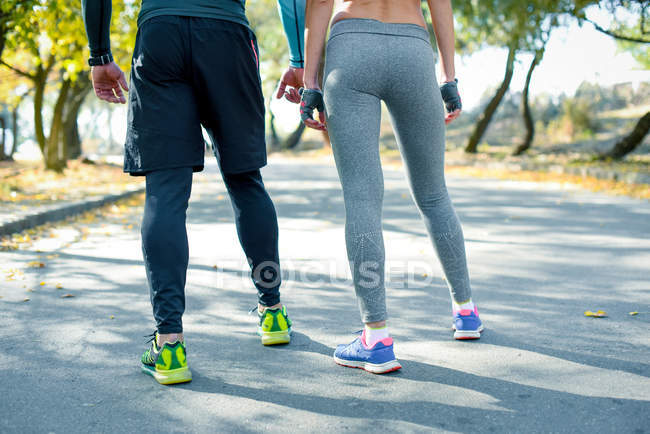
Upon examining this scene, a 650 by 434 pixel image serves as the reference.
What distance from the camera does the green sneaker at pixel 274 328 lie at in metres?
3.21

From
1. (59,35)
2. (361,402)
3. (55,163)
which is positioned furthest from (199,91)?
(55,163)

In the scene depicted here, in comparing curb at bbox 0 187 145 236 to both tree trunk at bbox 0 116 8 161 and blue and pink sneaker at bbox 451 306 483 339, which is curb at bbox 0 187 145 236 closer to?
blue and pink sneaker at bbox 451 306 483 339

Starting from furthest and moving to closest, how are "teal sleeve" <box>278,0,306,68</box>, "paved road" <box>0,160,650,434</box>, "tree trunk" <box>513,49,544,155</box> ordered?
"tree trunk" <box>513,49,544,155</box>, "teal sleeve" <box>278,0,306,68</box>, "paved road" <box>0,160,650,434</box>

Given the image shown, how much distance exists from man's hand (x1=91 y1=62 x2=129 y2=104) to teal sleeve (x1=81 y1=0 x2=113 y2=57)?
0.06 metres

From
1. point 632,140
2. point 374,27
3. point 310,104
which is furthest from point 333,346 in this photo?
point 632,140

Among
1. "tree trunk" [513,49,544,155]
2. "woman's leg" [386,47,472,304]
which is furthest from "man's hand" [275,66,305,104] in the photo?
"tree trunk" [513,49,544,155]

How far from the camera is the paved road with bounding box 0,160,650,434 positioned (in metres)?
2.39

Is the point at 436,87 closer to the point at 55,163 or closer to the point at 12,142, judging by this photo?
the point at 55,163

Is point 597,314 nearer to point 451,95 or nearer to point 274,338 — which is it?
point 451,95

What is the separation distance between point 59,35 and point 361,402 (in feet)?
33.3

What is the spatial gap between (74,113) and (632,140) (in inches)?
576

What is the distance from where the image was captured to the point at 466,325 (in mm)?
3244

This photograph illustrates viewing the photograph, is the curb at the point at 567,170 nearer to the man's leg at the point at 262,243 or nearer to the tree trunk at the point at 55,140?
the man's leg at the point at 262,243

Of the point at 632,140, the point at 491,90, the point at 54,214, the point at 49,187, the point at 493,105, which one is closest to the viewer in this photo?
the point at 54,214
